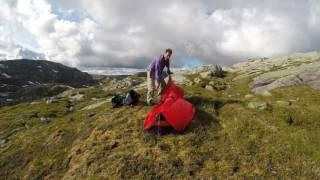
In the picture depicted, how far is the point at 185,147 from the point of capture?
68.6 feet

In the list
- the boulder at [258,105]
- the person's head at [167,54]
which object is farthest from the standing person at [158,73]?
the boulder at [258,105]

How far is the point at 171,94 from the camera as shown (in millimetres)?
25656

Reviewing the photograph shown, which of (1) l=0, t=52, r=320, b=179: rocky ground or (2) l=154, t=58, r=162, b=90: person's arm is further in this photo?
(2) l=154, t=58, r=162, b=90: person's arm

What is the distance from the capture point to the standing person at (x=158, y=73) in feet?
81.7

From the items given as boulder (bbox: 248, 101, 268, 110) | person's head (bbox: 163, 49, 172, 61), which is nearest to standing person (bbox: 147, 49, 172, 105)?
person's head (bbox: 163, 49, 172, 61)

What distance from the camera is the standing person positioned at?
81.7 ft

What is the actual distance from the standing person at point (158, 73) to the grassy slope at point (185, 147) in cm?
195

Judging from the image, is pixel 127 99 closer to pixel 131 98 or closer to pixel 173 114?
pixel 131 98

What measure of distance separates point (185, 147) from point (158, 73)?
660 centimetres

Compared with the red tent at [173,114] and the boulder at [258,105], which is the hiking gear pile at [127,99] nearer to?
the red tent at [173,114]

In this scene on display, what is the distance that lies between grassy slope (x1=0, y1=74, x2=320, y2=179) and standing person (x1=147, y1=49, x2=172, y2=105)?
1.95 m

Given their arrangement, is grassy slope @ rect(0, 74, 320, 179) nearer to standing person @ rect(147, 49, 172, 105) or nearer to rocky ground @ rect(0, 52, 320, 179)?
rocky ground @ rect(0, 52, 320, 179)

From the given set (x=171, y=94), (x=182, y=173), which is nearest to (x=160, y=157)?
(x=182, y=173)

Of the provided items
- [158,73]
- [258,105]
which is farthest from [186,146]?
[258,105]
